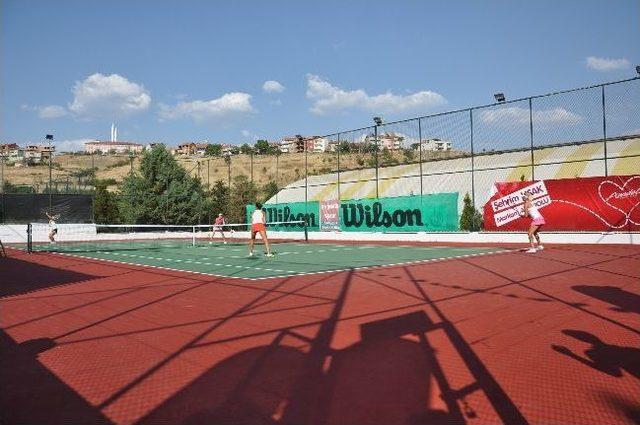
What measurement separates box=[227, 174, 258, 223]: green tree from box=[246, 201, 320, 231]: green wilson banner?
5.79 meters

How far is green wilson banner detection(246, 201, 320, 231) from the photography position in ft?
89.1

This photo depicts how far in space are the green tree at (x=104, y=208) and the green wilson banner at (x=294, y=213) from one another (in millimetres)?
13908

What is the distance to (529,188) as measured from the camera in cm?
1908

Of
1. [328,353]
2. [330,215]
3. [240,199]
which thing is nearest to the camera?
[328,353]

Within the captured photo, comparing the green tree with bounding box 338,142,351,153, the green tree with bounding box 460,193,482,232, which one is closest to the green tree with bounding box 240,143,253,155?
the green tree with bounding box 338,142,351,153

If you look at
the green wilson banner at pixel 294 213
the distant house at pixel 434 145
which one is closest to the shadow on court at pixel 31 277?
the green wilson banner at pixel 294 213

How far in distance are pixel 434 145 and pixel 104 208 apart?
26844 millimetres

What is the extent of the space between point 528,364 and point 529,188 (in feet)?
53.4

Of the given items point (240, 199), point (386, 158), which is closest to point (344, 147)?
point (386, 158)

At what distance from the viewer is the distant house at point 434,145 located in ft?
80.3

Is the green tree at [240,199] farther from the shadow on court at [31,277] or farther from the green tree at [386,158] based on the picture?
the shadow on court at [31,277]

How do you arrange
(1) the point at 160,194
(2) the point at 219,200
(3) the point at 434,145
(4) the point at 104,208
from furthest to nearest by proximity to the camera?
(1) the point at 160,194 → (4) the point at 104,208 → (2) the point at 219,200 → (3) the point at 434,145

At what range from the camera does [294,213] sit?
28.7m

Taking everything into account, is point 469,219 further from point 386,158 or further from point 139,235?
point 139,235
